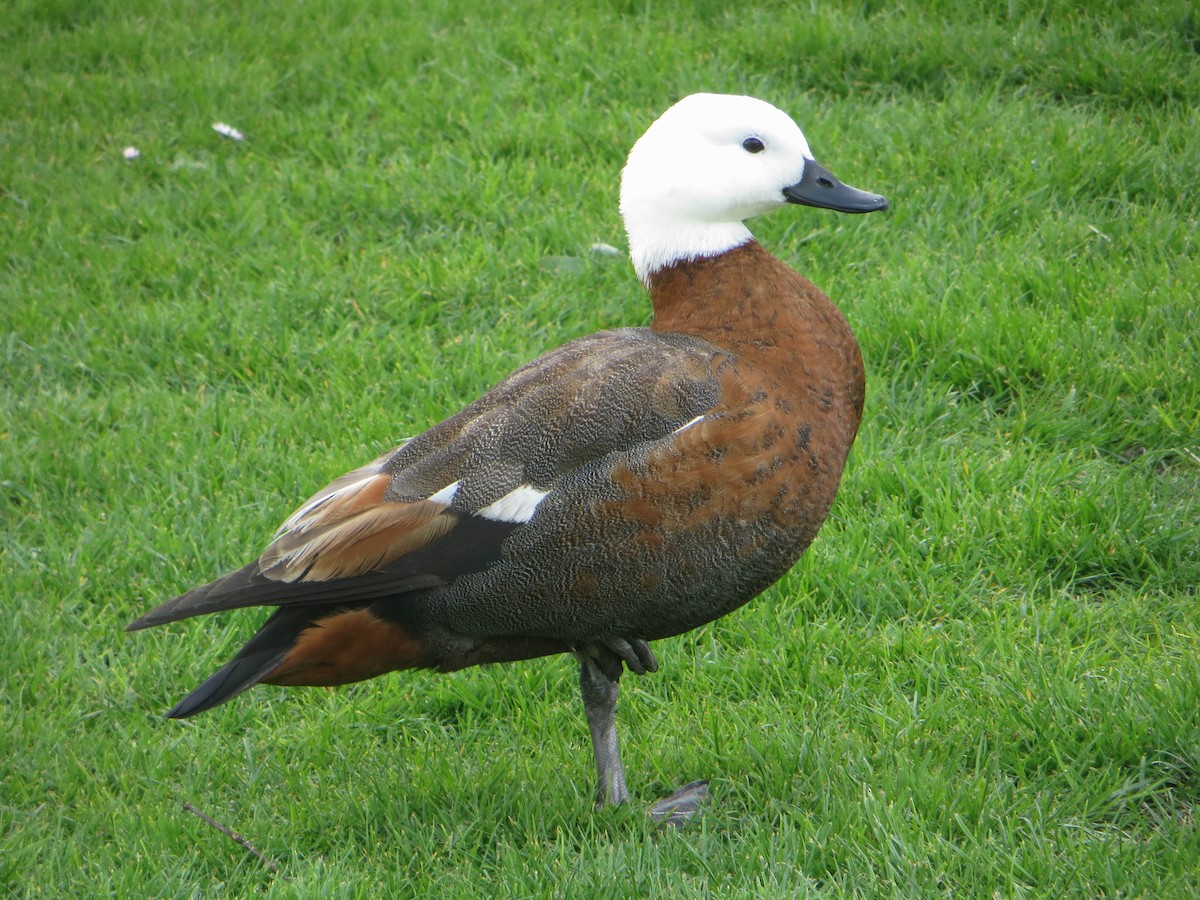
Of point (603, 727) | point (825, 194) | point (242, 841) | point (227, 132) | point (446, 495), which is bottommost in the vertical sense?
point (242, 841)

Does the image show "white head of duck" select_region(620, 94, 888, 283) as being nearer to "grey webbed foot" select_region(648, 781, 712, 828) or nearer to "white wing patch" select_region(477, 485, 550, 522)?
"white wing patch" select_region(477, 485, 550, 522)

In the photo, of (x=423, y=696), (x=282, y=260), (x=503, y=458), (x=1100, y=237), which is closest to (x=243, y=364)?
(x=282, y=260)

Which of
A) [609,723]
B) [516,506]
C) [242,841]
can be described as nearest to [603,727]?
[609,723]

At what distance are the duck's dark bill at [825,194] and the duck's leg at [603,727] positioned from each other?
126cm

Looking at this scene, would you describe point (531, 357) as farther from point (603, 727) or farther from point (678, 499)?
point (678, 499)

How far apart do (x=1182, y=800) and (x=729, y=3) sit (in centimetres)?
471

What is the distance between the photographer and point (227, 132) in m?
6.50

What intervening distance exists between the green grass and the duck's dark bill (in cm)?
103

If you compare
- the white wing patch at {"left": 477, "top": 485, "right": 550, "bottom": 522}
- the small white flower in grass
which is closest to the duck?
the white wing patch at {"left": 477, "top": 485, "right": 550, "bottom": 522}

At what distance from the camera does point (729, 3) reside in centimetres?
682

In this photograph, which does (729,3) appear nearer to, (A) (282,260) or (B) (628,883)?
(A) (282,260)

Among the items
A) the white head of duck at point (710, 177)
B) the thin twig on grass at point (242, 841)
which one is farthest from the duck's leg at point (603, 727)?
the white head of duck at point (710, 177)

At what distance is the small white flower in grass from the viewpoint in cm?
649

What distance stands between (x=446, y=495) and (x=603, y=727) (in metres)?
0.72
